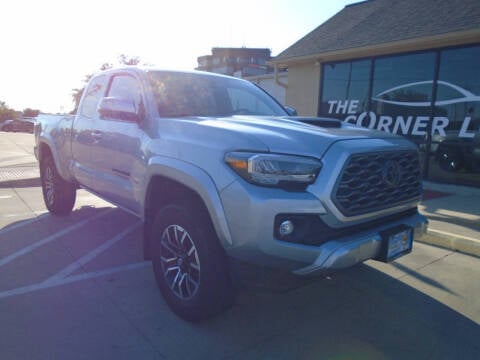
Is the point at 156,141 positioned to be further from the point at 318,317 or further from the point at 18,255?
the point at 18,255

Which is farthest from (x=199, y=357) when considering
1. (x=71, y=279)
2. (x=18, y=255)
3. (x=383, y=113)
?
(x=383, y=113)

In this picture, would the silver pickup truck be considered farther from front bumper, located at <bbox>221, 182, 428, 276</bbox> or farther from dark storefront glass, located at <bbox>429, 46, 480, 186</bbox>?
dark storefront glass, located at <bbox>429, 46, 480, 186</bbox>

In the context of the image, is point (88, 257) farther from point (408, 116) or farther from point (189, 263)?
point (408, 116)

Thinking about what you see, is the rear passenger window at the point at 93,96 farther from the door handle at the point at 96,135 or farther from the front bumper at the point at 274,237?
the front bumper at the point at 274,237

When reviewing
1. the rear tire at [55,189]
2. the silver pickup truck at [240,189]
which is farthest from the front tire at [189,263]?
the rear tire at [55,189]

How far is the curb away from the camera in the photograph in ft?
14.4

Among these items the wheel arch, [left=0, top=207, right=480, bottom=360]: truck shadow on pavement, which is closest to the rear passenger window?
the wheel arch

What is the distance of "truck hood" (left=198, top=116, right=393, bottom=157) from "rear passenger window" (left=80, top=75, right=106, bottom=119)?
1949 millimetres

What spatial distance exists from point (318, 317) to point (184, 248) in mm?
1189

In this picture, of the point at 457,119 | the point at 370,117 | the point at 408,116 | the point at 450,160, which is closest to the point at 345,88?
the point at 370,117

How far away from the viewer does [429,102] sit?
27.9 ft

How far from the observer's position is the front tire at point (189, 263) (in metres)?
2.53

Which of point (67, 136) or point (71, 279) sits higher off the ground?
point (67, 136)

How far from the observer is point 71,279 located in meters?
3.53
